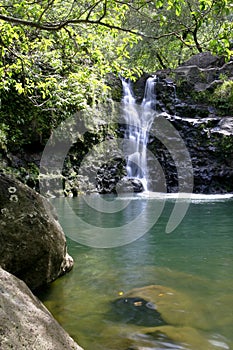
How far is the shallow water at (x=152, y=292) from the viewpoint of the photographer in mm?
2756

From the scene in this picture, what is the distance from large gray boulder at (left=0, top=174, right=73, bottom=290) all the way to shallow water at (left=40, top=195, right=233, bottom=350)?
248mm

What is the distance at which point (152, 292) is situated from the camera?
3.72m

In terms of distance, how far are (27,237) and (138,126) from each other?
16921 millimetres

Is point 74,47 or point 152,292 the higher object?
point 74,47

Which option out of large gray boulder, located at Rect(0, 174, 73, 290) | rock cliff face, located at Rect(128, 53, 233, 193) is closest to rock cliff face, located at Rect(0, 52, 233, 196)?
rock cliff face, located at Rect(128, 53, 233, 193)

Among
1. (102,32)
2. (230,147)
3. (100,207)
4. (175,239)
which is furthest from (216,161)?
(102,32)

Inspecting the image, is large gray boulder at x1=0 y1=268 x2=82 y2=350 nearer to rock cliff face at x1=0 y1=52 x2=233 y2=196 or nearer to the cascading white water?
rock cliff face at x1=0 y1=52 x2=233 y2=196

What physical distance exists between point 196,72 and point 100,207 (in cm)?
1388

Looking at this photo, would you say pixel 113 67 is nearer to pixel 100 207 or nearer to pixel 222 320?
pixel 222 320

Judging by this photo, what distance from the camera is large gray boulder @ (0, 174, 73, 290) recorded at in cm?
374

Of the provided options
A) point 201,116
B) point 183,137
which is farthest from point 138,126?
point 201,116

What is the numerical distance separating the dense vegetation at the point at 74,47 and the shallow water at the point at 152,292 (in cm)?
279

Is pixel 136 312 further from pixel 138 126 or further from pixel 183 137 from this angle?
pixel 138 126

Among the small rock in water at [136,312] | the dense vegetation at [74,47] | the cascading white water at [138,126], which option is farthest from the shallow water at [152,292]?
the cascading white water at [138,126]
